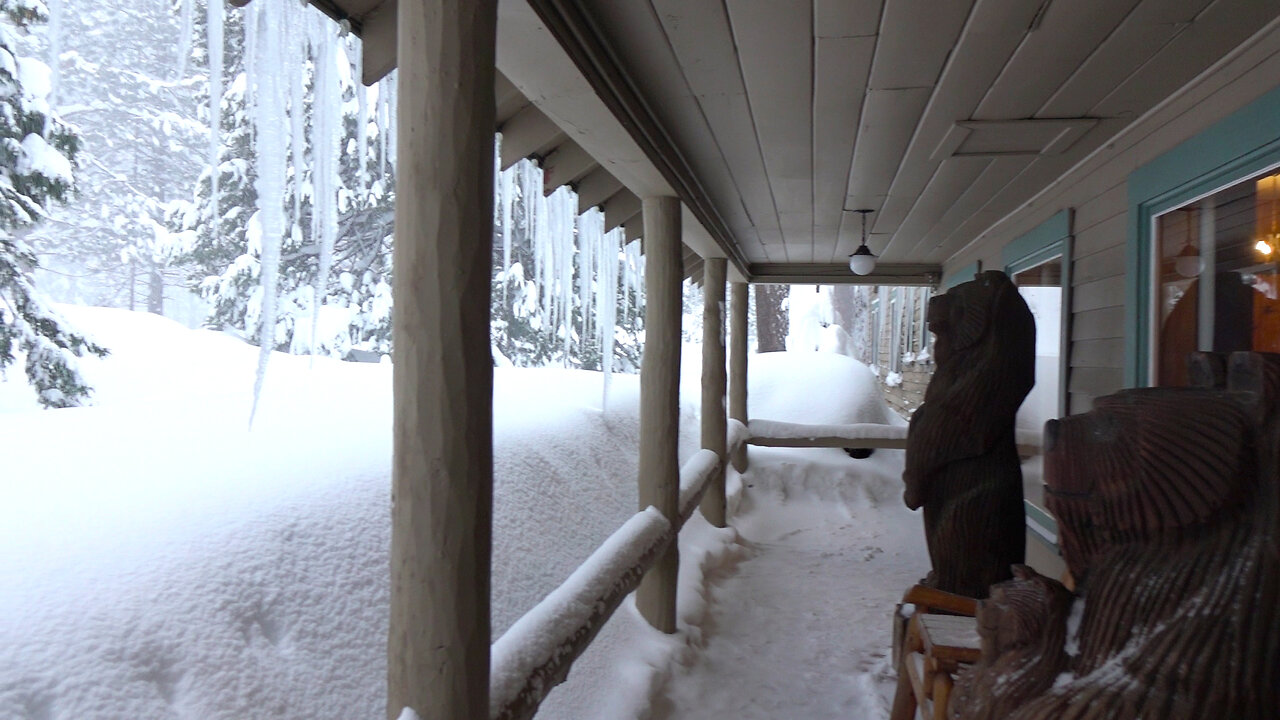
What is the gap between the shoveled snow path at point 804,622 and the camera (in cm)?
319

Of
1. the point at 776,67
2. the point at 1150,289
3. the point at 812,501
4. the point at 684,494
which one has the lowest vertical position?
the point at 812,501

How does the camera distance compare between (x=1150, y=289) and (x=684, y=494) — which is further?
(x=684, y=494)

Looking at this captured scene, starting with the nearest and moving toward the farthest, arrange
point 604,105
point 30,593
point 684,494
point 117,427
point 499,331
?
point 30,593
point 604,105
point 117,427
point 684,494
point 499,331

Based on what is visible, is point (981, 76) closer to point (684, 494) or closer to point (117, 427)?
point (684, 494)

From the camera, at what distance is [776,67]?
7.91ft

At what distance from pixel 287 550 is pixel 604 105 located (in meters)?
1.62

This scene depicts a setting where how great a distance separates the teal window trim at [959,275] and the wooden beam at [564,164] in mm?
3509

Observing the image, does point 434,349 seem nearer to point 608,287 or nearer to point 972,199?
point 608,287

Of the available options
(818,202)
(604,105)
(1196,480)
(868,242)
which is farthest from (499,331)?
(1196,480)

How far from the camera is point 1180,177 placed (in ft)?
9.03

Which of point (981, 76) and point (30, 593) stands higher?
point (981, 76)

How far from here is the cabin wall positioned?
7.80ft

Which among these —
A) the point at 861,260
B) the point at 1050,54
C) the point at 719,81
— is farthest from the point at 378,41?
the point at 861,260

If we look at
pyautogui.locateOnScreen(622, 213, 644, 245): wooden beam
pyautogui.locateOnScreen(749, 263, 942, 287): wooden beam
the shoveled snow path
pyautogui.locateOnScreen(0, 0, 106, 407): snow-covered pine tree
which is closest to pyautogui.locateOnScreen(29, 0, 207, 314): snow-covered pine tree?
pyautogui.locateOnScreen(0, 0, 106, 407): snow-covered pine tree
